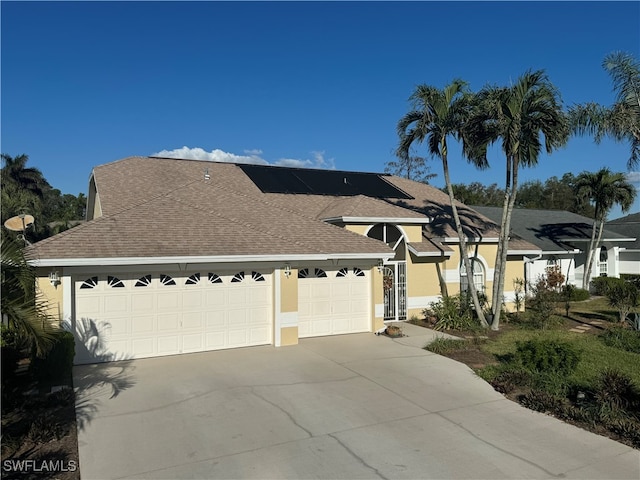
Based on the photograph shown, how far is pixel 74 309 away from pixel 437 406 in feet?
28.5

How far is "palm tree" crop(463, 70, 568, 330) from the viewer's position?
552 inches

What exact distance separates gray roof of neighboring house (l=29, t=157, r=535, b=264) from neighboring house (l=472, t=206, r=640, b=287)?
289 inches

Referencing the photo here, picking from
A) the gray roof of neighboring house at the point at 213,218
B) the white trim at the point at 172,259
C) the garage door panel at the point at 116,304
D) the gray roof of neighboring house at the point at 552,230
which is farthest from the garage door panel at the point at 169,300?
the gray roof of neighboring house at the point at 552,230

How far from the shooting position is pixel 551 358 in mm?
10359

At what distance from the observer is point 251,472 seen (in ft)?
20.1

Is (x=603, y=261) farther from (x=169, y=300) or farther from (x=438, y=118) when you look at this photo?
(x=169, y=300)

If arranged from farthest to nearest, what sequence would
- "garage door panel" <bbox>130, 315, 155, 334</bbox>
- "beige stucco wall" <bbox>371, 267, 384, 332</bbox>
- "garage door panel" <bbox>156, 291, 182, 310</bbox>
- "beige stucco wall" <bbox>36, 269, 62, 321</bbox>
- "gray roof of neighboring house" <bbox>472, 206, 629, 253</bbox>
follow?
"gray roof of neighboring house" <bbox>472, 206, 629, 253</bbox>
"beige stucco wall" <bbox>371, 267, 384, 332</bbox>
"garage door panel" <bbox>156, 291, 182, 310</bbox>
"garage door panel" <bbox>130, 315, 155, 334</bbox>
"beige stucco wall" <bbox>36, 269, 62, 321</bbox>

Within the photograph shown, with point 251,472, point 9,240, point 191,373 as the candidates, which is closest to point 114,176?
point 191,373

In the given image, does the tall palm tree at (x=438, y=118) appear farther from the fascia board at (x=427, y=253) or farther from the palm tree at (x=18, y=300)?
the palm tree at (x=18, y=300)

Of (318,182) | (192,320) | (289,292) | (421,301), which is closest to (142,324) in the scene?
(192,320)

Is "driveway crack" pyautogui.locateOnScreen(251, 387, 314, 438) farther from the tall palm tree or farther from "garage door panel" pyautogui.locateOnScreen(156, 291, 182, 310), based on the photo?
the tall palm tree

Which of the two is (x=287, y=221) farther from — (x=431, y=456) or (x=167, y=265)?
(x=431, y=456)

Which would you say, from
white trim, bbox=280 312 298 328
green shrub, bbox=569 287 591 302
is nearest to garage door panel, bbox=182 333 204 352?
white trim, bbox=280 312 298 328

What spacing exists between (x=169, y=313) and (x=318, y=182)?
462 inches
